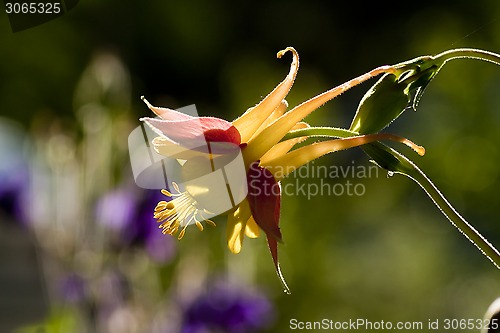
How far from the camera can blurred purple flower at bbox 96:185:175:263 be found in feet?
6.15

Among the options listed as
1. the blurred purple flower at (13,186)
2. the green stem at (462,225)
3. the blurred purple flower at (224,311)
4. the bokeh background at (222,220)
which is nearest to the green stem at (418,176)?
the green stem at (462,225)

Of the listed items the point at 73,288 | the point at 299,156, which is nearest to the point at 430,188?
the point at 299,156

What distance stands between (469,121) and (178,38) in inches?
115

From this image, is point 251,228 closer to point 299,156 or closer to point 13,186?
point 299,156

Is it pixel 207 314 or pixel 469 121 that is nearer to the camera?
pixel 207 314

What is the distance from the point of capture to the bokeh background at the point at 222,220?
6.25 feet

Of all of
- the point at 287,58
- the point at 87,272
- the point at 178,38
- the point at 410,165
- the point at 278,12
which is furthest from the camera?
the point at 278,12

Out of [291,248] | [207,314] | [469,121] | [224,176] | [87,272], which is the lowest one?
[291,248]

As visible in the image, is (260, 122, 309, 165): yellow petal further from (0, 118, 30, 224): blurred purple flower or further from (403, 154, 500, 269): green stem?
(0, 118, 30, 224): blurred purple flower

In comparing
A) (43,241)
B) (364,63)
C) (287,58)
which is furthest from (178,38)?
(43,241)

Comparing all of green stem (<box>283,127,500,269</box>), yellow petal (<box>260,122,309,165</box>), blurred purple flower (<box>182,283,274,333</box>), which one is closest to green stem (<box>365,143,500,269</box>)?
green stem (<box>283,127,500,269</box>)

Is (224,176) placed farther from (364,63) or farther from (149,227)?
(364,63)

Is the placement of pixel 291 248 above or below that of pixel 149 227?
below

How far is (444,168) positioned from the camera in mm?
3945
